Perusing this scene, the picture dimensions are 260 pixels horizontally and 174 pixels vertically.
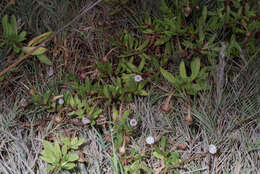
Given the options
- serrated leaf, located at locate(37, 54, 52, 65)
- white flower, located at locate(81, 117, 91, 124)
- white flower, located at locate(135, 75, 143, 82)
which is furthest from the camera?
serrated leaf, located at locate(37, 54, 52, 65)

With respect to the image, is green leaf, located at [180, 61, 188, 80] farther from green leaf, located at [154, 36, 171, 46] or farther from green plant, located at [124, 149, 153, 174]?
green plant, located at [124, 149, 153, 174]

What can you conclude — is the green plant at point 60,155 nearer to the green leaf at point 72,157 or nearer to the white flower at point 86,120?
the green leaf at point 72,157

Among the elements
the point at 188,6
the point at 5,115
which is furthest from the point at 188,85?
the point at 5,115

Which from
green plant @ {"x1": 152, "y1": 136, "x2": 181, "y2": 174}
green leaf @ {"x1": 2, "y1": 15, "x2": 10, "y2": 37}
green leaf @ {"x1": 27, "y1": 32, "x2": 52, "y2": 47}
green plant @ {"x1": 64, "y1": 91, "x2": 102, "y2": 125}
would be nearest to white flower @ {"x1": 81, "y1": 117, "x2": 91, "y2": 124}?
green plant @ {"x1": 64, "y1": 91, "x2": 102, "y2": 125}

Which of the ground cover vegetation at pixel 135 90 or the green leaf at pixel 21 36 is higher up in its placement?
the green leaf at pixel 21 36

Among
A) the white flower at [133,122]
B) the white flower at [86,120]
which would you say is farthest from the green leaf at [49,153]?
the white flower at [133,122]

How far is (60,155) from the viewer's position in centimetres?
135

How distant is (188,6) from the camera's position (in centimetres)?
158

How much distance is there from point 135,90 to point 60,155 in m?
0.57

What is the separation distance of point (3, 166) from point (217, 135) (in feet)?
4.00

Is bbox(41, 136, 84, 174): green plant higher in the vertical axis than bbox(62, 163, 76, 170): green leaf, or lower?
higher

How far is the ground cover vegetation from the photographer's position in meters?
1.42

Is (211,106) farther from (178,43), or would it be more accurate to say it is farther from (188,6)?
(188,6)

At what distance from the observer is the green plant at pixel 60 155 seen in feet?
4.35
